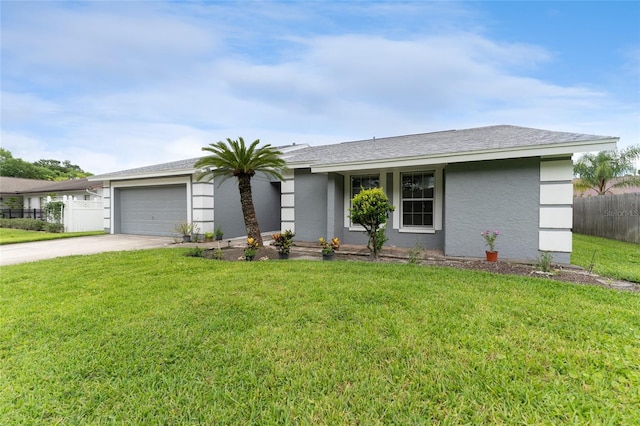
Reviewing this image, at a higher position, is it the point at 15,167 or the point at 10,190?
the point at 15,167

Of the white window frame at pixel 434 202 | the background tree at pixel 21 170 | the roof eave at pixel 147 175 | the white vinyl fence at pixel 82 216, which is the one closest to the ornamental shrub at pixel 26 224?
the white vinyl fence at pixel 82 216

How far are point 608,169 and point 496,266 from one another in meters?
15.5

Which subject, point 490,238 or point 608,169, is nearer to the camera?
point 490,238

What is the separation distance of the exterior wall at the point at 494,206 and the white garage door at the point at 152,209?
10.6 m

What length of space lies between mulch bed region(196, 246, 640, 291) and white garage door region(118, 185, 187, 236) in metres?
4.79

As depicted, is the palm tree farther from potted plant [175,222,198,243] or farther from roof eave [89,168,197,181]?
potted plant [175,222,198,243]

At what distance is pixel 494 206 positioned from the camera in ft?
22.5

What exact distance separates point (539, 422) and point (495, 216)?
5.94 meters

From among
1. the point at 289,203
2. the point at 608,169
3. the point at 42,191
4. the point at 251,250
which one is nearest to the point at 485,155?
the point at 289,203

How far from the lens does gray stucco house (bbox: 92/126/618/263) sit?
20.9 ft

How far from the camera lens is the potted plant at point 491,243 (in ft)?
21.0

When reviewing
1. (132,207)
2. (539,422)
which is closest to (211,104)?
(132,207)

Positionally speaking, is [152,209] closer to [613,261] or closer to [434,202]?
Result: [434,202]

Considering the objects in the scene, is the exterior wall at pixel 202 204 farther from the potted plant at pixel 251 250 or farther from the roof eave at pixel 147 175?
the potted plant at pixel 251 250
